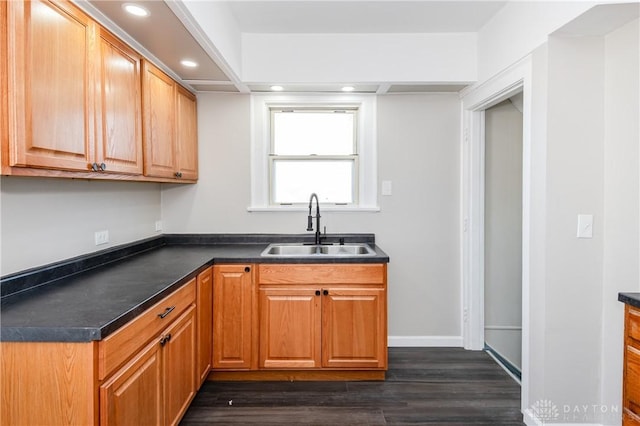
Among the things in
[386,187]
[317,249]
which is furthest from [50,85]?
[386,187]

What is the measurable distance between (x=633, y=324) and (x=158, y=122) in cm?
273

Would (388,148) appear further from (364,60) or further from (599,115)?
(599,115)

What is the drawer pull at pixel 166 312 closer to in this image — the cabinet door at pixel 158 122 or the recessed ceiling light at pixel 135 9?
the cabinet door at pixel 158 122

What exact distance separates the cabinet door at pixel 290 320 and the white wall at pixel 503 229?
1.65 m

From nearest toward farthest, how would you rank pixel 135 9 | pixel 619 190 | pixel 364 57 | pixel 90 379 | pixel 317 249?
1. pixel 90 379
2. pixel 135 9
3. pixel 619 190
4. pixel 364 57
5. pixel 317 249

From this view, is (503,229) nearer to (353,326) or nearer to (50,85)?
(353,326)

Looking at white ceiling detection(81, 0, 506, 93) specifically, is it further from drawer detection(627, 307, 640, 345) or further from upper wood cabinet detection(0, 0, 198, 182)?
drawer detection(627, 307, 640, 345)

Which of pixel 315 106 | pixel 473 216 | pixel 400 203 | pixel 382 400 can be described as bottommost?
pixel 382 400

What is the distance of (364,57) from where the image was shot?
2.94m

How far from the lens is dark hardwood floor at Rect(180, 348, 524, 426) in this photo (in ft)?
7.33

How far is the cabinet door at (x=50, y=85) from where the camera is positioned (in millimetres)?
1308

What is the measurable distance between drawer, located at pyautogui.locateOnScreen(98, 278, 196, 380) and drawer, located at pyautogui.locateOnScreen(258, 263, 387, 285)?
67 cm

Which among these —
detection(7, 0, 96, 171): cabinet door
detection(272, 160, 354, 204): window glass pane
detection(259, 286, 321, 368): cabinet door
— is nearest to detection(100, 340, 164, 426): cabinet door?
detection(7, 0, 96, 171): cabinet door

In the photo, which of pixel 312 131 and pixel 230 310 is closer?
pixel 230 310
